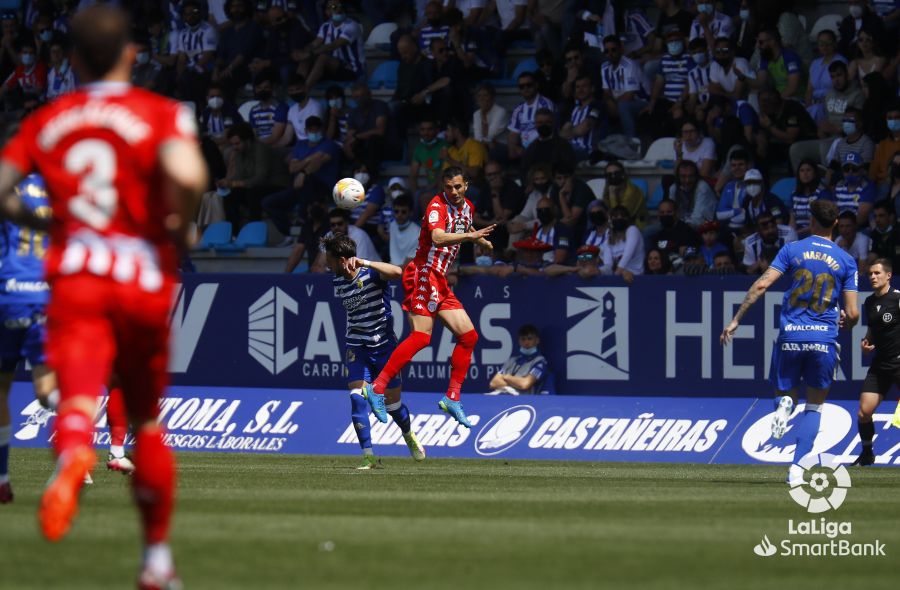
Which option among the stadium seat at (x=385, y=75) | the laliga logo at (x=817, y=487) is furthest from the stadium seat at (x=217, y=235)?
the laliga logo at (x=817, y=487)

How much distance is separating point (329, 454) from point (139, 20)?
41.3ft

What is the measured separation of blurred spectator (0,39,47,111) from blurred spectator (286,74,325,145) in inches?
213

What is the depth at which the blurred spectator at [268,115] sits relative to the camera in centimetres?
2653

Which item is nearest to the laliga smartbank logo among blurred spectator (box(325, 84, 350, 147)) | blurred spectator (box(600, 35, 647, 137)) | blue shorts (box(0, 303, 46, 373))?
blue shorts (box(0, 303, 46, 373))

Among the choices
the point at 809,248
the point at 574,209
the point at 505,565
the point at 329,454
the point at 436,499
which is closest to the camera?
the point at 505,565

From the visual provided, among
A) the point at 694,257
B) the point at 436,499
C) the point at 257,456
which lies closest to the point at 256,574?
the point at 436,499

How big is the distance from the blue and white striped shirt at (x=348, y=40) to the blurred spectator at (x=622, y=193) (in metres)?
6.40

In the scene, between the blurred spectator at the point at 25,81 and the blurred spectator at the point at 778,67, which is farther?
the blurred spectator at the point at 25,81

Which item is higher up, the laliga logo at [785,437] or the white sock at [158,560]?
the white sock at [158,560]

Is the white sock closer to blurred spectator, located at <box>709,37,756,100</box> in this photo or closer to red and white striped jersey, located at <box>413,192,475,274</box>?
red and white striped jersey, located at <box>413,192,475,274</box>

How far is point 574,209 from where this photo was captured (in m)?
22.5

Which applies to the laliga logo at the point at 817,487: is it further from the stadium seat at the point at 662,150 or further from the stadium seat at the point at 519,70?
the stadium seat at the point at 519,70

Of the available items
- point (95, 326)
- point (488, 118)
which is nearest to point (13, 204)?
point (95, 326)

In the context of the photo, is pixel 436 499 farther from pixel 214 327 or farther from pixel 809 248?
pixel 214 327
